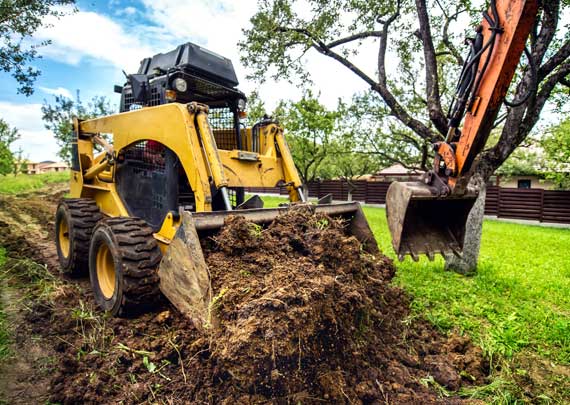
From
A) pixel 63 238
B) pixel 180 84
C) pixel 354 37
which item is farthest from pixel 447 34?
pixel 63 238

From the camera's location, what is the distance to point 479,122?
10.1 feet

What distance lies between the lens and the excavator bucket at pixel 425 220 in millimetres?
3422

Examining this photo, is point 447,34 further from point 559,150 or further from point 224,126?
point 559,150

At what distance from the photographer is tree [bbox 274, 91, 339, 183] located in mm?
16031

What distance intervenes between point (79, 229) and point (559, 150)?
56.8 feet

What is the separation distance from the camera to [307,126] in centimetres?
1636

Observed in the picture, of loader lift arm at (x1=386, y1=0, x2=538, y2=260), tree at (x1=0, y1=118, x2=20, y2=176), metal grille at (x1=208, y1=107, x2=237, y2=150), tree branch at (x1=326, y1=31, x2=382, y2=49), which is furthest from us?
tree at (x1=0, y1=118, x2=20, y2=176)

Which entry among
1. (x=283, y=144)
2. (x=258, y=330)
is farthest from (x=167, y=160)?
(x=258, y=330)

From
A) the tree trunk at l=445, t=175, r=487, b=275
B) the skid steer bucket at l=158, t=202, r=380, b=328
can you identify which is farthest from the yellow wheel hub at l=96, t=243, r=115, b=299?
the tree trunk at l=445, t=175, r=487, b=275

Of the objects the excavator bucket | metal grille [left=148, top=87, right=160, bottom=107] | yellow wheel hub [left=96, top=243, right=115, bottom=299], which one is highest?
metal grille [left=148, top=87, right=160, bottom=107]

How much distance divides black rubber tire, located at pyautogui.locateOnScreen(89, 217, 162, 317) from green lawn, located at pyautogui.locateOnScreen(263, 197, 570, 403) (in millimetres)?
2782

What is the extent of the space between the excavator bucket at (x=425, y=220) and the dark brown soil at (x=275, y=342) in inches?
15.7

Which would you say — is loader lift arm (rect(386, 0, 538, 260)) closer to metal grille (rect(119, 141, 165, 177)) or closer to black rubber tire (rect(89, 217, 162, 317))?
black rubber tire (rect(89, 217, 162, 317))

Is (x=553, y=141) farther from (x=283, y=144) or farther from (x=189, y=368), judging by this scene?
(x=189, y=368)
